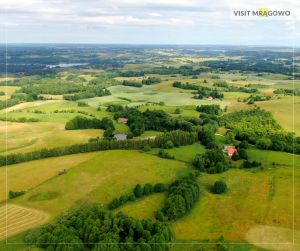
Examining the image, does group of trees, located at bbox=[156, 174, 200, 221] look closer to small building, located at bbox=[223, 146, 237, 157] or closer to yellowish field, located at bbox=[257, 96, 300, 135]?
small building, located at bbox=[223, 146, 237, 157]

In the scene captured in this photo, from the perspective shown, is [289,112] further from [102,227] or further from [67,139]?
[102,227]

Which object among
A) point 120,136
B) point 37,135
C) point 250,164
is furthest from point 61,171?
point 250,164

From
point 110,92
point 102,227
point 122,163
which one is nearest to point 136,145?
point 122,163

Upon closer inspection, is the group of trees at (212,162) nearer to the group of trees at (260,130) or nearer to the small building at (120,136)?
the group of trees at (260,130)

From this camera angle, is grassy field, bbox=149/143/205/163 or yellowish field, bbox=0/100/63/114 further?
yellowish field, bbox=0/100/63/114

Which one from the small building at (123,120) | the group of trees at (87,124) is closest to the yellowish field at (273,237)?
the group of trees at (87,124)

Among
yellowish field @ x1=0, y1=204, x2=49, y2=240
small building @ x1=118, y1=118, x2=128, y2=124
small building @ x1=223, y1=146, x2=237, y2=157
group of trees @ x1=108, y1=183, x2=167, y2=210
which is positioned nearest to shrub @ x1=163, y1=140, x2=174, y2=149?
small building @ x1=223, y1=146, x2=237, y2=157
